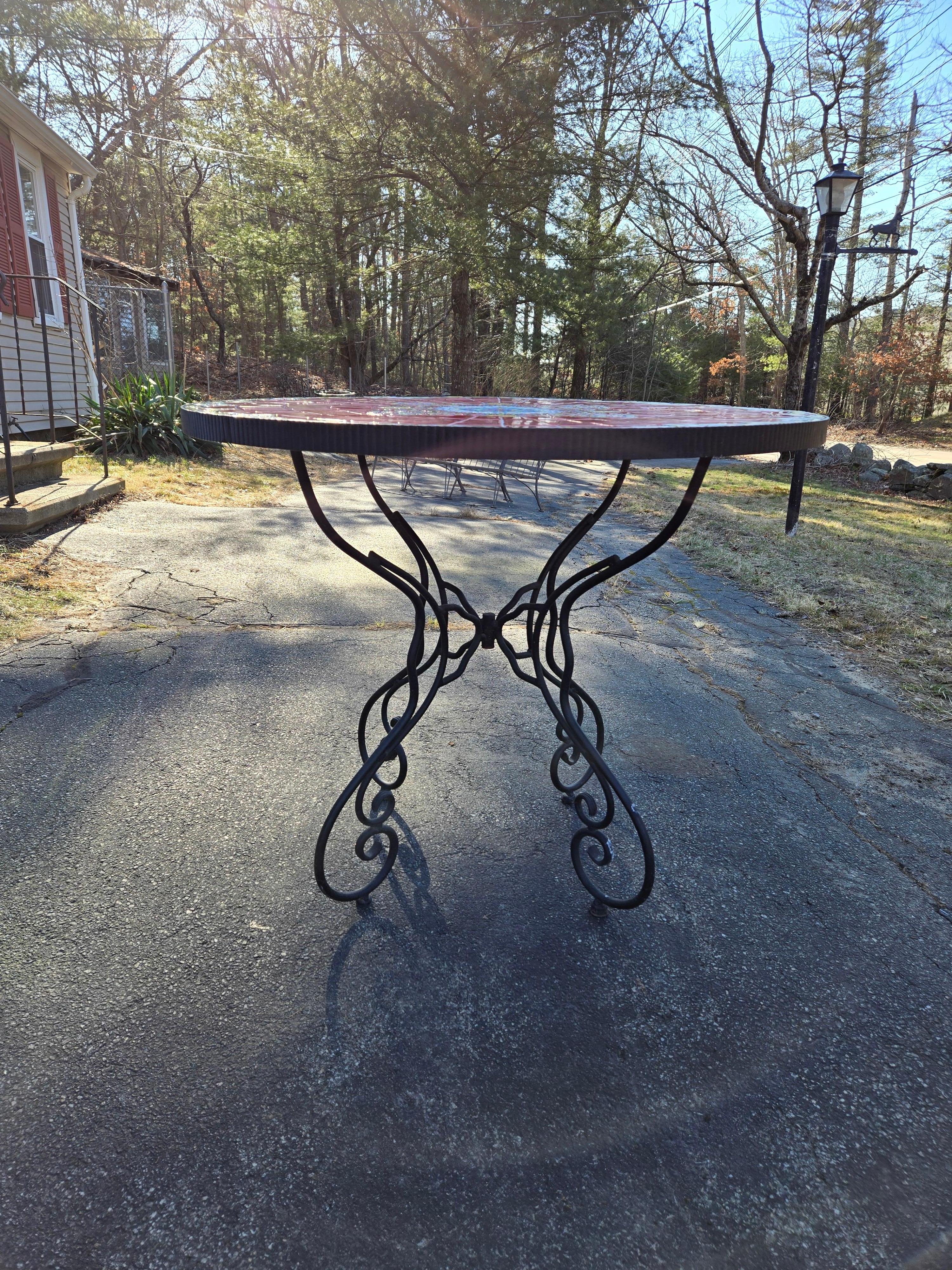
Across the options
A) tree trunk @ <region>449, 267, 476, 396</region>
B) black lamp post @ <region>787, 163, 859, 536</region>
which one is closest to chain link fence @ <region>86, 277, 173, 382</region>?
tree trunk @ <region>449, 267, 476, 396</region>

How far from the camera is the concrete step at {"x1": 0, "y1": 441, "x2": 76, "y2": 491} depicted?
4684 millimetres

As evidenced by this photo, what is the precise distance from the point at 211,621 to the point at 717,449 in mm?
2626

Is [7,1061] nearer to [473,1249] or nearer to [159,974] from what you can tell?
[159,974]

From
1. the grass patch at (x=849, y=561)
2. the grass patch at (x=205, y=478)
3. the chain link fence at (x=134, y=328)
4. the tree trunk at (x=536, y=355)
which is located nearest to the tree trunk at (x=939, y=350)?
the tree trunk at (x=536, y=355)

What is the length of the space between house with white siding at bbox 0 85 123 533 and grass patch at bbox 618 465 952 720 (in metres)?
4.50

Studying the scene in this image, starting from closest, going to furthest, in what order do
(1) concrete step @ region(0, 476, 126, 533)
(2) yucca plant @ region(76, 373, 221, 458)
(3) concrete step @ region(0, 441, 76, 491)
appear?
(1) concrete step @ region(0, 476, 126, 533)
(3) concrete step @ region(0, 441, 76, 491)
(2) yucca plant @ region(76, 373, 221, 458)

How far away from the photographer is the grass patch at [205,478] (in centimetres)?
591

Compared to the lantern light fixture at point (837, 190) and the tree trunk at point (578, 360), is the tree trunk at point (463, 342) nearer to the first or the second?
the tree trunk at point (578, 360)

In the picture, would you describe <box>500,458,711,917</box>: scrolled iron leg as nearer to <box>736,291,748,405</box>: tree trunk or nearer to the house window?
the house window

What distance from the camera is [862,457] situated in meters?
11.0

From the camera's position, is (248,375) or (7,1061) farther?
(248,375)

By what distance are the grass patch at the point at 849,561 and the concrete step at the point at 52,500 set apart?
419 cm

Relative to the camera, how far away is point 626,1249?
3.11ft

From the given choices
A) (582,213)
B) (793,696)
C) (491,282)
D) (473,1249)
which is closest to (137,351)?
(491,282)
